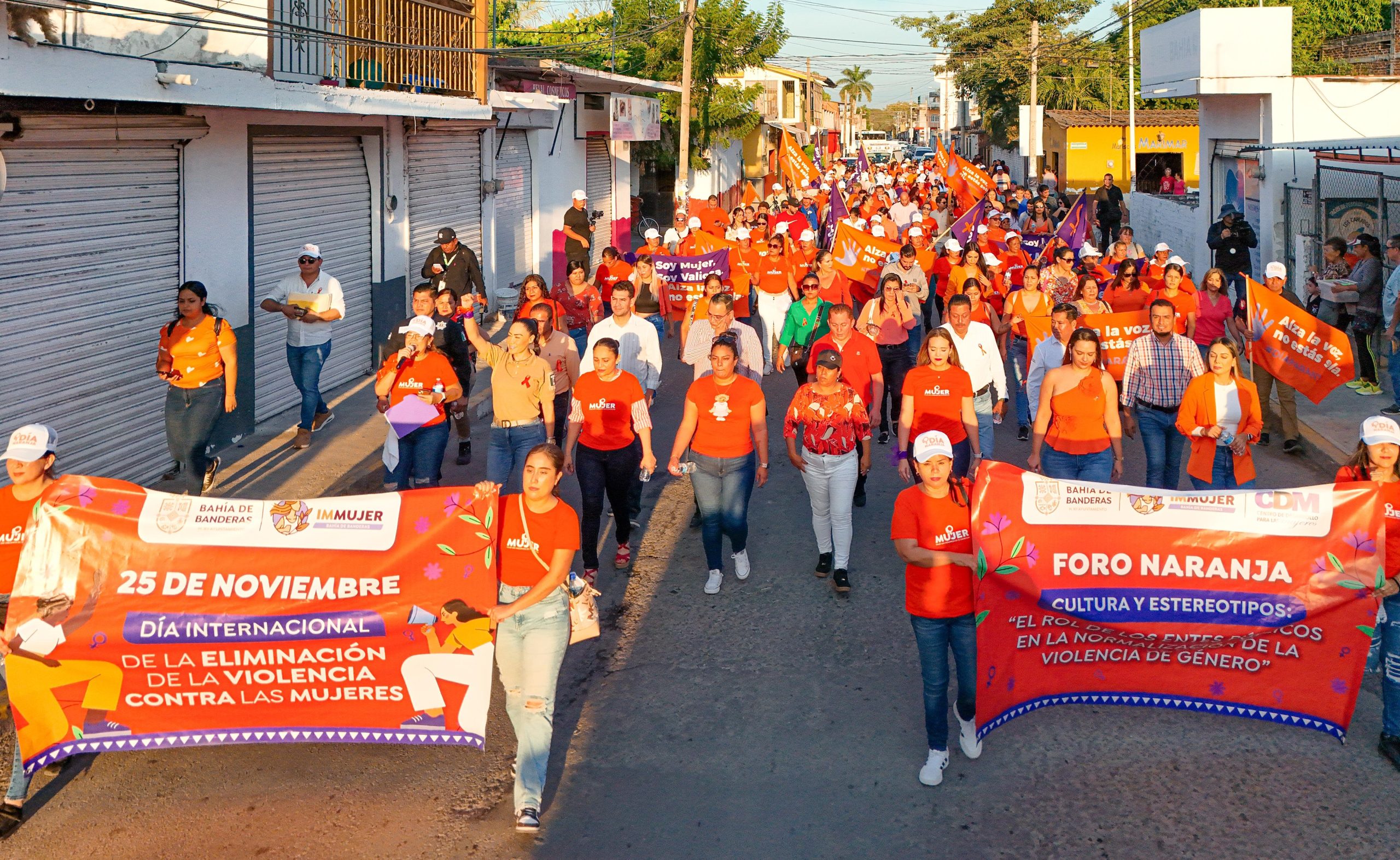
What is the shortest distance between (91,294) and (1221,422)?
7948 millimetres

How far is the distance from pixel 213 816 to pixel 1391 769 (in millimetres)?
4831

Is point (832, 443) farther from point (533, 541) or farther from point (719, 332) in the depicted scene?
point (533, 541)

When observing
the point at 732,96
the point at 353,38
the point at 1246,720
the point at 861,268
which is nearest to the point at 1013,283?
the point at 861,268

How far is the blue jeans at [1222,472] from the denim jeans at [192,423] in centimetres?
638

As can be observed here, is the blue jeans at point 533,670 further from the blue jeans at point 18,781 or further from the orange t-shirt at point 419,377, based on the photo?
the orange t-shirt at point 419,377

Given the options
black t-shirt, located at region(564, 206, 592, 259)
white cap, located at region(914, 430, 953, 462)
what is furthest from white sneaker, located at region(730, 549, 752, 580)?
black t-shirt, located at region(564, 206, 592, 259)

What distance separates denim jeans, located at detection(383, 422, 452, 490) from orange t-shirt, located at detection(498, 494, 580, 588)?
3485mm

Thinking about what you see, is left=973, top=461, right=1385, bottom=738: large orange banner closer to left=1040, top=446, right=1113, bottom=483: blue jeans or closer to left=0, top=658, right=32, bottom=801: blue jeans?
left=1040, top=446, right=1113, bottom=483: blue jeans

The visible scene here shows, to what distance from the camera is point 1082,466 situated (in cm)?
816

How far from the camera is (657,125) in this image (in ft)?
99.5

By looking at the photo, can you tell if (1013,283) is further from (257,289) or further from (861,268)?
(257,289)

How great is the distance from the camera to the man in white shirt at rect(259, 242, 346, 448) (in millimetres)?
11578

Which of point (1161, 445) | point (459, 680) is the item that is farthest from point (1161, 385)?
point (459, 680)

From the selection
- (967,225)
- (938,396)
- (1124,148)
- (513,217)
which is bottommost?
(938,396)
